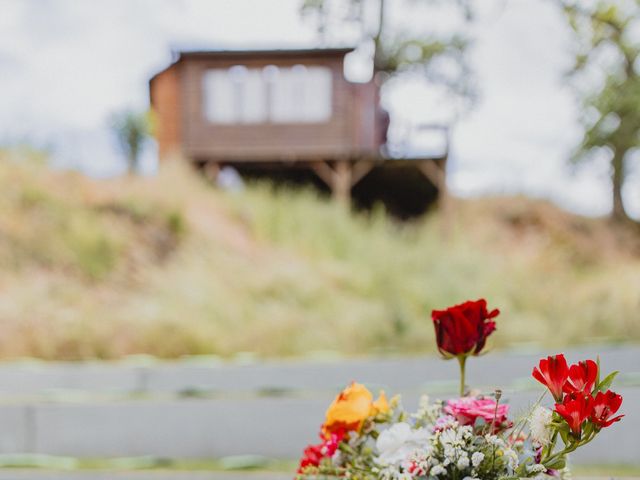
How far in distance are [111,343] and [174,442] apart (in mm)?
1902

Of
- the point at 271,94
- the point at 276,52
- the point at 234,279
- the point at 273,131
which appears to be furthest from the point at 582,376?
the point at 276,52

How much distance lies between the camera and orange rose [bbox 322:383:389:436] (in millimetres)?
1288

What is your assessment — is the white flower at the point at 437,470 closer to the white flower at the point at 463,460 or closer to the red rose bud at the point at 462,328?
the white flower at the point at 463,460

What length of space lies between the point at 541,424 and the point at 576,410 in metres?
0.07

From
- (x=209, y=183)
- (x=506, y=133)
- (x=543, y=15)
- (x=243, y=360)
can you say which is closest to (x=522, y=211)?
(x=506, y=133)

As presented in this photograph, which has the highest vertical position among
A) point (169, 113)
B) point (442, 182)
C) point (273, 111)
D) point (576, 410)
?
point (169, 113)

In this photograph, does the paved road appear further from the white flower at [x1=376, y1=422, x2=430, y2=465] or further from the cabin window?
the cabin window

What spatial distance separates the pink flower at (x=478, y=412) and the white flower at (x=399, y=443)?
7cm

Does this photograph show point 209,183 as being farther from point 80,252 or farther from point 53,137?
point 80,252

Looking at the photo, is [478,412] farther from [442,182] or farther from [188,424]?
[442,182]

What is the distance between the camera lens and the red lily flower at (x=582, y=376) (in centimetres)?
97

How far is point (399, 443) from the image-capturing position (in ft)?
3.94

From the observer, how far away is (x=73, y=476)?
3375 millimetres

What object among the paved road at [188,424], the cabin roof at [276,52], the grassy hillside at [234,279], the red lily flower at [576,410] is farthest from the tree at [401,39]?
the red lily flower at [576,410]
